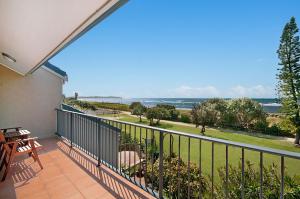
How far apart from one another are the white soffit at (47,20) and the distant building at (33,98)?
3524 mm

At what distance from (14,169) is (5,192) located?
1.08m

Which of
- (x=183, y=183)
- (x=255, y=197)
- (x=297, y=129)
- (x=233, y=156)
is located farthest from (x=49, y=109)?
(x=297, y=129)

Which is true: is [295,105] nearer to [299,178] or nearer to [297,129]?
[297,129]

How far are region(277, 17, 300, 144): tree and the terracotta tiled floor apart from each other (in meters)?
21.9

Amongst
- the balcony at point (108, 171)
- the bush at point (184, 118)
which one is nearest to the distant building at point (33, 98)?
the balcony at point (108, 171)

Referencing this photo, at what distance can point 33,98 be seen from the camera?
6508mm

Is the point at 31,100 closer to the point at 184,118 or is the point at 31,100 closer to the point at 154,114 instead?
the point at 154,114

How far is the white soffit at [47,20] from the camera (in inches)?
68.9

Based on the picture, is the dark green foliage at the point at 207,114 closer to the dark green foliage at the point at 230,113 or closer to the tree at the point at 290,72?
the dark green foliage at the point at 230,113

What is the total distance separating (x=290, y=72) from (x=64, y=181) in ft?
74.9

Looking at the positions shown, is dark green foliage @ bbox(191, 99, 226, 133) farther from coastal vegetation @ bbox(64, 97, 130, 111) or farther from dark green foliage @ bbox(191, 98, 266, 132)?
coastal vegetation @ bbox(64, 97, 130, 111)

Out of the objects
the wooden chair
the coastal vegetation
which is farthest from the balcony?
the coastal vegetation

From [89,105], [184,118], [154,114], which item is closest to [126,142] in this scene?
[154,114]

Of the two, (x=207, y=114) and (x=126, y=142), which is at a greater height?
(x=126, y=142)
